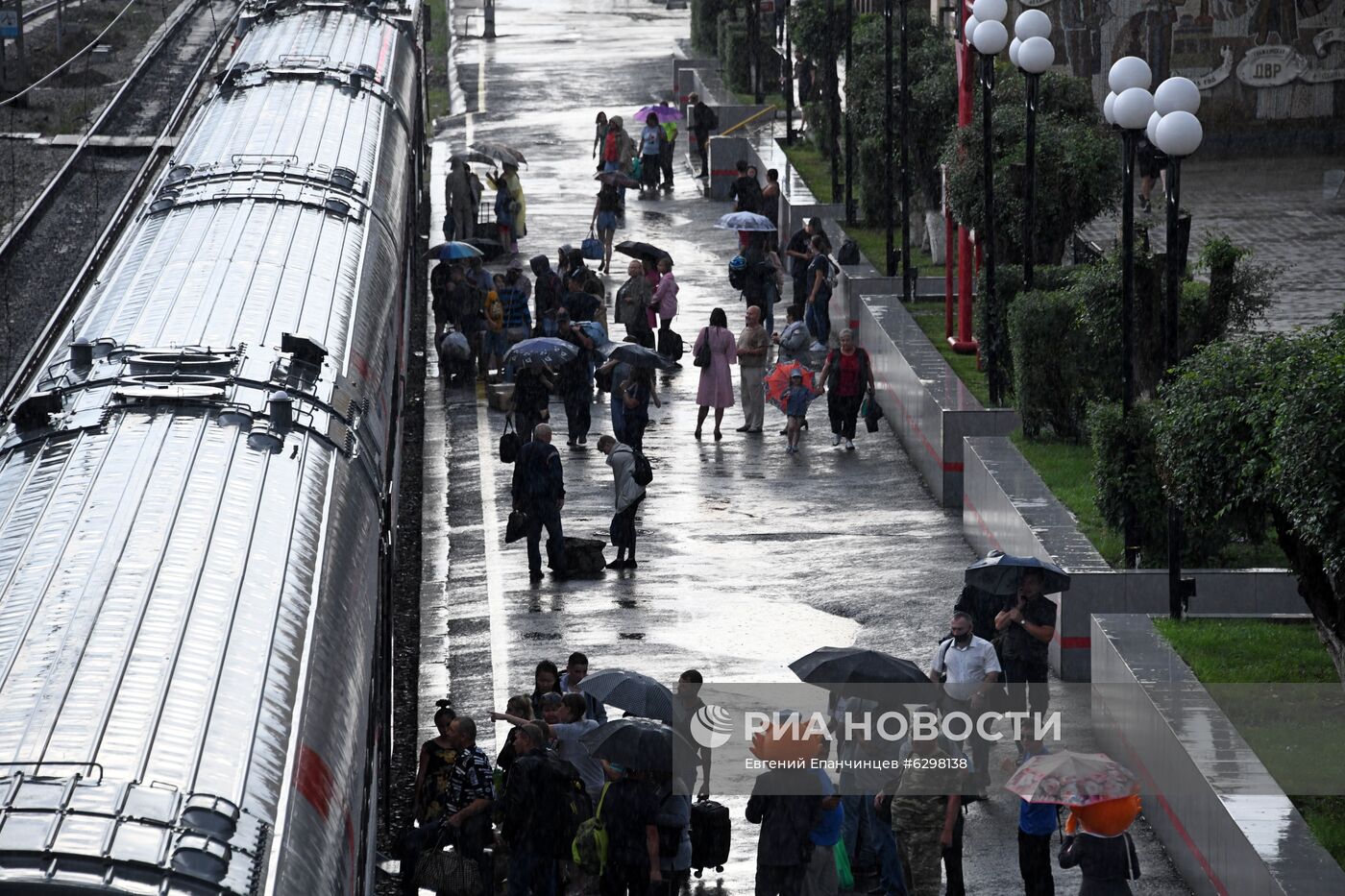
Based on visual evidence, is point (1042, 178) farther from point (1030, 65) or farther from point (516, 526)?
point (516, 526)

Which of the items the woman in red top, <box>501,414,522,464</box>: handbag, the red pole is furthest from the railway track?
the red pole

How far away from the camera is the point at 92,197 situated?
111ft

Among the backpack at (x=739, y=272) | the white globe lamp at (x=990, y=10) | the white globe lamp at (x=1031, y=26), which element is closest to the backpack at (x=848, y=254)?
the backpack at (x=739, y=272)

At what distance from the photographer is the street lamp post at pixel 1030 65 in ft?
62.7

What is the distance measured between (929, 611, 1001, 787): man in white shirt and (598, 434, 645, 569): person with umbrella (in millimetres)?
5657

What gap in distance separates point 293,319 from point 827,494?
28.8 ft

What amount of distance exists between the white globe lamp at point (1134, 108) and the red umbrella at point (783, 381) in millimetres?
6750

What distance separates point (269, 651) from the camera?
814 centimetres

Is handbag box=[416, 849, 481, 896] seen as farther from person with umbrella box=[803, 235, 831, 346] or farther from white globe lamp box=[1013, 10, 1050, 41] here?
person with umbrella box=[803, 235, 831, 346]

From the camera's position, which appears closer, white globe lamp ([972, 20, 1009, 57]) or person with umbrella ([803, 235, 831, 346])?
white globe lamp ([972, 20, 1009, 57])

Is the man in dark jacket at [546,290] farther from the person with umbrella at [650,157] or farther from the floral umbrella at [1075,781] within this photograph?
the floral umbrella at [1075,781]

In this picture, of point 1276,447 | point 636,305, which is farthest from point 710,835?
point 636,305

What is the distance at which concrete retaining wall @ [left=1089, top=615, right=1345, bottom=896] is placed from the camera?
10.7m

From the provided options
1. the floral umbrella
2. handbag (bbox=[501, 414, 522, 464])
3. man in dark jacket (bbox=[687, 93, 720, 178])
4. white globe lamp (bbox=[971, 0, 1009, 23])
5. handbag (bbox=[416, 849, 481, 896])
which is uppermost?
white globe lamp (bbox=[971, 0, 1009, 23])
